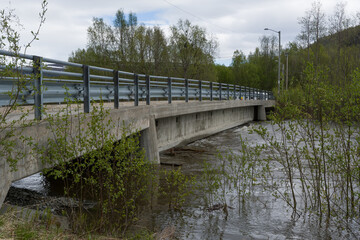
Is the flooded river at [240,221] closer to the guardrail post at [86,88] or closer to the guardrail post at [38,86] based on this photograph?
the guardrail post at [86,88]

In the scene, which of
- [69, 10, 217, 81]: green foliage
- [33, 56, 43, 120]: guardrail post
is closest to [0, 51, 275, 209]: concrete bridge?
[33, 56, 43, 120]: guardrail post

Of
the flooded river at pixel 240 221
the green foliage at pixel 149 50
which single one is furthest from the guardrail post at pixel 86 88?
the green foliage at pixel 149 50

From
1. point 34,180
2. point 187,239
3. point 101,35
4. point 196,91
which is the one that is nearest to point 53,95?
point 187,239

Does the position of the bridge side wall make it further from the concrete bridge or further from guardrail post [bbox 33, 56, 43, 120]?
guardrail post [bbox 33, 56, 43, 120]

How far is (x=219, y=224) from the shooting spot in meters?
7.83

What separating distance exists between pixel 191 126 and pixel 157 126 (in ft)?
15.0

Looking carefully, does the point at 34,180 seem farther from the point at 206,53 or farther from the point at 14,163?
the point at 206,53

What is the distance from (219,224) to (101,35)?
41569 millimetres

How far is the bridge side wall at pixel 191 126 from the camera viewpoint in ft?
50.3

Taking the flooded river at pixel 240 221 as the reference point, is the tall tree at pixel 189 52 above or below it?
above

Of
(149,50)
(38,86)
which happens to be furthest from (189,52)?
(38,86)

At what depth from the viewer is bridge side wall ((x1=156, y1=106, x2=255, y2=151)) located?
50.3ft

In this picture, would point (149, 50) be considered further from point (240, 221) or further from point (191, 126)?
point (240, 221)

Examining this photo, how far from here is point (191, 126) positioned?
19.0 metres
